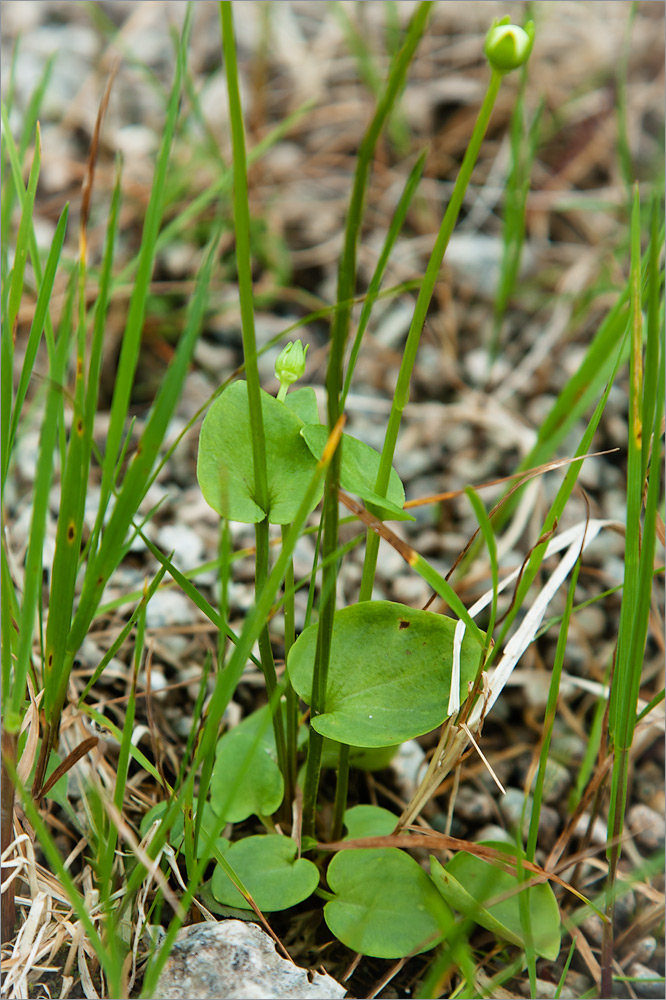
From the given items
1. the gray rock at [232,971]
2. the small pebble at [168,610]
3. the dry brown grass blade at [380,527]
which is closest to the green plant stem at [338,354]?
the dry brown grass blade at [380,527]

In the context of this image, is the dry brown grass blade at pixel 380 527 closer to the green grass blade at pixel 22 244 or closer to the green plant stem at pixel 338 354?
the green plant stem at pixel 338 354

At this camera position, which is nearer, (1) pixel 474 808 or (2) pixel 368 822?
A: (2) pixel 368 822

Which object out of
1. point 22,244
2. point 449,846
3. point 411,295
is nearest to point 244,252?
point 22,244

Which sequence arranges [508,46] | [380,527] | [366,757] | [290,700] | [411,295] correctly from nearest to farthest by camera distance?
[508,46]
[380,527]
[290,700]
[366,757]
[411,295]

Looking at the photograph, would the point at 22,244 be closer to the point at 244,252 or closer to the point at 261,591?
the point at 244,252

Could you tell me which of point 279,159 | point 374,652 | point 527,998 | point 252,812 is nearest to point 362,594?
point 374,652

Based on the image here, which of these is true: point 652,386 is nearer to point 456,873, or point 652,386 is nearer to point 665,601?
point 456,873

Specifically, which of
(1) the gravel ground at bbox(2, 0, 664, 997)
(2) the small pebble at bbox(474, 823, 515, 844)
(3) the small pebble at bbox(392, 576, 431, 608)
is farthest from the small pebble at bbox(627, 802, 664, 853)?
(3) the small pebble at bbox(392, 576, 431, 608)

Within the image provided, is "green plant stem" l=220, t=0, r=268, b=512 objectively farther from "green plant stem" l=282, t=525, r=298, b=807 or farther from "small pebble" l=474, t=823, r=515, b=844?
"small pebble" l=474, t=823, r=515, b=844
